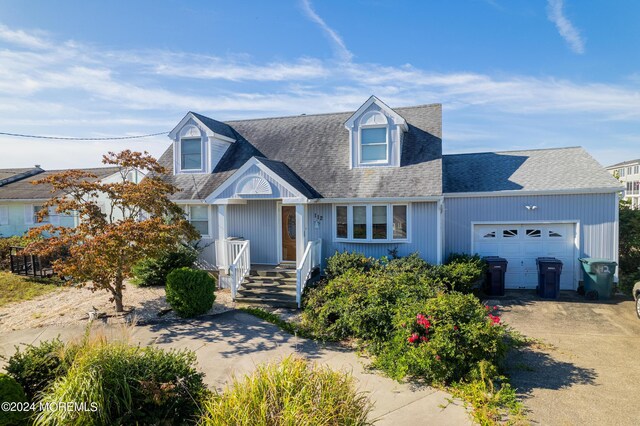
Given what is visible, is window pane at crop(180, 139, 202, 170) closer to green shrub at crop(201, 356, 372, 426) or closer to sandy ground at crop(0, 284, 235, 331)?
sandy ground at crop(0, 284, 235, 331)

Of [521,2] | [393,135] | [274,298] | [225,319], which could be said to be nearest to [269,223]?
[274,298]

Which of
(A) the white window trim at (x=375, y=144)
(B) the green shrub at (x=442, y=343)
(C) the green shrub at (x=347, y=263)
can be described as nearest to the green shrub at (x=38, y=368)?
(B) the green shrub at (x=442, y=343)

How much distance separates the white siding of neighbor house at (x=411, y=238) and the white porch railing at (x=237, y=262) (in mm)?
2481

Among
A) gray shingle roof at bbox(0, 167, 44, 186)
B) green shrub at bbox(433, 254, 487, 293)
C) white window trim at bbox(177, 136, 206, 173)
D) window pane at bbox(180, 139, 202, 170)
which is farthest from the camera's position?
gray shingle roof at bbox(0, 167, 44, 186)

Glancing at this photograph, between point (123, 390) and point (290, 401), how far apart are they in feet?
7.16

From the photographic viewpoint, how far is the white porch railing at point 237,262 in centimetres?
1195

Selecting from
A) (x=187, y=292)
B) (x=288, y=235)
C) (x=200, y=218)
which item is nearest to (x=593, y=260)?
(x=288, y=235)

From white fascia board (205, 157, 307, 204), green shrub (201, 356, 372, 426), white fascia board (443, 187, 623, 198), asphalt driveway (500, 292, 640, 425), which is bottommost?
asphalt driveway (500, 292, 640, 425)

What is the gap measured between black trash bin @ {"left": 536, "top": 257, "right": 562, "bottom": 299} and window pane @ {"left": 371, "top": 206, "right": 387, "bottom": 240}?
5.63 meters

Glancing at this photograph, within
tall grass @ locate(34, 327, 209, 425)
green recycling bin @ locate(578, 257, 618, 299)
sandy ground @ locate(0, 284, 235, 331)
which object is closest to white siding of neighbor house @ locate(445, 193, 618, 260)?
green recycling bin @ locate(578, 257, 618, 299)

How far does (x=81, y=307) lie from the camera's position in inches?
452

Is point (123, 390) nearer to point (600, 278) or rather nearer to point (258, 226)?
point (258, 226)

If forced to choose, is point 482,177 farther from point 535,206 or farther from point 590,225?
point 590,225

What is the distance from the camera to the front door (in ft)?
47.4
